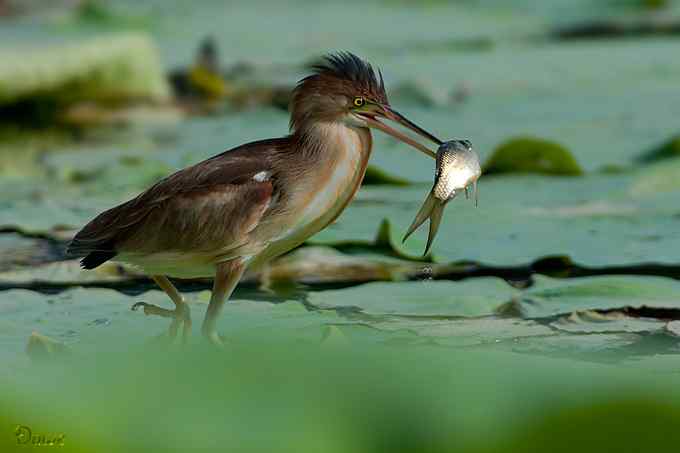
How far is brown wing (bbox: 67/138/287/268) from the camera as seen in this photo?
2957mm

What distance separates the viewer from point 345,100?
3.10 metres

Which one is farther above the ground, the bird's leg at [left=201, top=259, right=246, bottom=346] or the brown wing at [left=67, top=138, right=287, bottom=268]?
the brown wing at [left=67, top=138, right=287, bottom=268]

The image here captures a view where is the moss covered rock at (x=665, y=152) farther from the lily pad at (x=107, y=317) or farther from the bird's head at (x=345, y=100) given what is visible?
the bird's head at (x=345, y=100)

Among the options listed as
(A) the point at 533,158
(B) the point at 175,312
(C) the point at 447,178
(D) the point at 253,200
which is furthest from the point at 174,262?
(A) the point at 533,158

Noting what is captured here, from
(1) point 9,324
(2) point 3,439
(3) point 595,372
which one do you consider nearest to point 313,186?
(1) point 9,324

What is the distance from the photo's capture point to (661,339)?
303 centimetres

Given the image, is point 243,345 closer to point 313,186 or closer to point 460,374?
point 460,374

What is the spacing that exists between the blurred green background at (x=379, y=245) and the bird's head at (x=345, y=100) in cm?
45

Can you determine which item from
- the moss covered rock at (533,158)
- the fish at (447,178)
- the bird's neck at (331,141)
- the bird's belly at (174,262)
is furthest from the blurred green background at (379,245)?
the bird's neck at (331,141)

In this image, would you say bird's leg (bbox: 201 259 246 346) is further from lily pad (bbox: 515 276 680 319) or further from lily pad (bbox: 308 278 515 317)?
lily pad (bbox: 515 276 680 319)

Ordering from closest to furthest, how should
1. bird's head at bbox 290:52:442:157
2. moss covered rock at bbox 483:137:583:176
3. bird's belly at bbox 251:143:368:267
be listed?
1. bird's belly at bbox 251:143:368:267
2. bird's head at bbox 290:52:442:157
3. moss covered rock at bbox 483:137:583:176

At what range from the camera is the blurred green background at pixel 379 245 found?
4.93 ft

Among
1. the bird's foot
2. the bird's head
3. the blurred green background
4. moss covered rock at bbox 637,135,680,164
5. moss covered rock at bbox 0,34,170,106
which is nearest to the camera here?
the blurred green background

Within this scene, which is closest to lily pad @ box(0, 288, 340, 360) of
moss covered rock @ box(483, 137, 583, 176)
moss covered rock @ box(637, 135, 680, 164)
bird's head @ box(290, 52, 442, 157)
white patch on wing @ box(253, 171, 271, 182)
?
white patch on wing @ box(253, 171, 271, 182)
